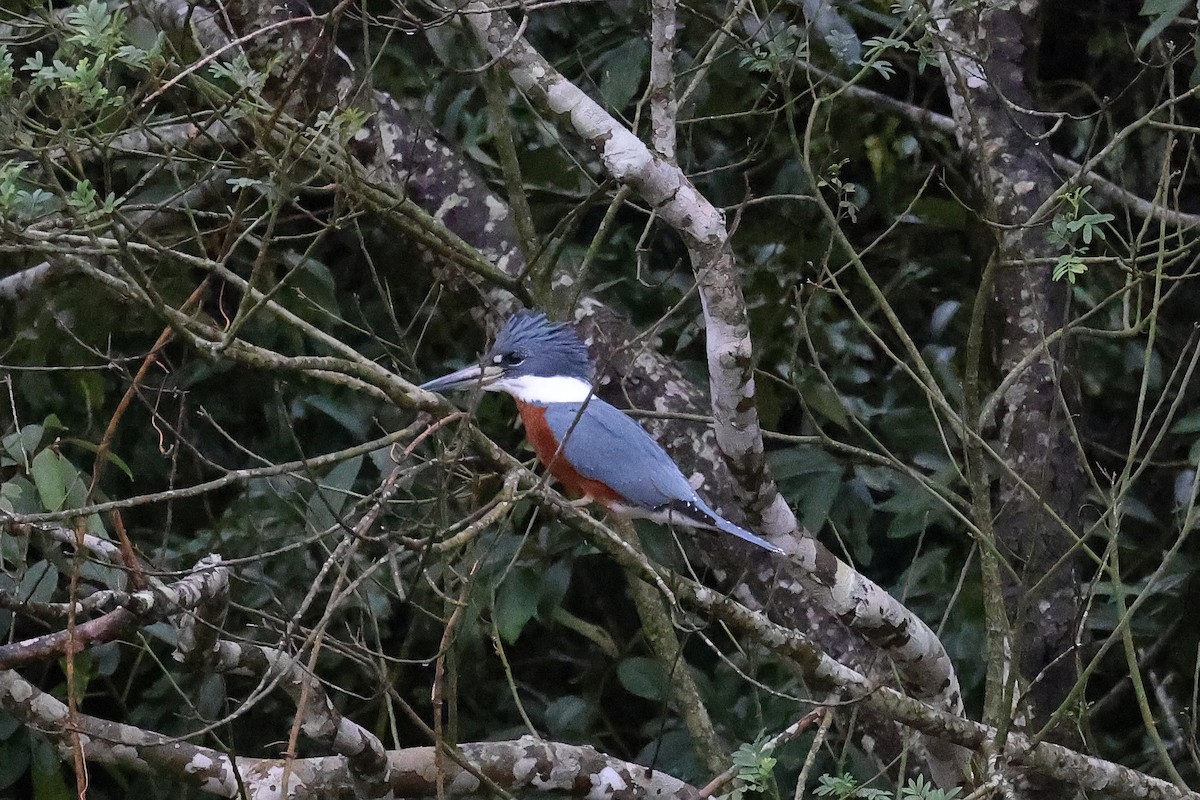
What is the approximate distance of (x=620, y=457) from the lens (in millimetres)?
3176

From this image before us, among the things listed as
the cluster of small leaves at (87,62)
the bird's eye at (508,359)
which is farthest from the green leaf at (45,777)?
the cluster of small leaves at (87,62)

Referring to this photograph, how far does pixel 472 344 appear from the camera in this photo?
14.3ft

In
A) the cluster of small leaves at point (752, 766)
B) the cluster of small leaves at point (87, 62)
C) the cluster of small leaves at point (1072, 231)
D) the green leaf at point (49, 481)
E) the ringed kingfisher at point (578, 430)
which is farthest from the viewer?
the ringed kingfisher at point (578, 430)

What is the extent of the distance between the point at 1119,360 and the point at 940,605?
985 mm

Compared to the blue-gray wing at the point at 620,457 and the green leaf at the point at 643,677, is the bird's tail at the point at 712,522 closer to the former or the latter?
the blue-gray wing at the point at 620,457

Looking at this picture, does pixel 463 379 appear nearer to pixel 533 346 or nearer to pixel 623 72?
pixel 533 346

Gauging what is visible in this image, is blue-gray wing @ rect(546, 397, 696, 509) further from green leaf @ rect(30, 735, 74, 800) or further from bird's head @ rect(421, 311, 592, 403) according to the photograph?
green leaf @ rect(30, 735, 74, 800)

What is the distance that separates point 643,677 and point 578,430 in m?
0.80

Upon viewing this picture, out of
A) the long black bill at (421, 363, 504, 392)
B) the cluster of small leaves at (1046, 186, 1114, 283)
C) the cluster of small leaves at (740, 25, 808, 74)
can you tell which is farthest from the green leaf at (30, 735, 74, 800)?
the cluster of small leaves at (1046, 186, 1114, 283)

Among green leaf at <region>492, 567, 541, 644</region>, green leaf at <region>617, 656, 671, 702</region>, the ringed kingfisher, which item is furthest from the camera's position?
green leaf at <region>617, 656, 671, 702</region>

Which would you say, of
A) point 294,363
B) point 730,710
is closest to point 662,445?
point 730,710

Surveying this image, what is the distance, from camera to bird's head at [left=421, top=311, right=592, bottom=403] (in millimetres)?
3299

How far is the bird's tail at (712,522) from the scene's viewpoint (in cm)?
293

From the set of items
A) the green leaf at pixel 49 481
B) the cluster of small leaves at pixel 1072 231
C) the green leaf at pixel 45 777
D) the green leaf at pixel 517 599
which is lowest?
the green leaf at pixel 45 777
